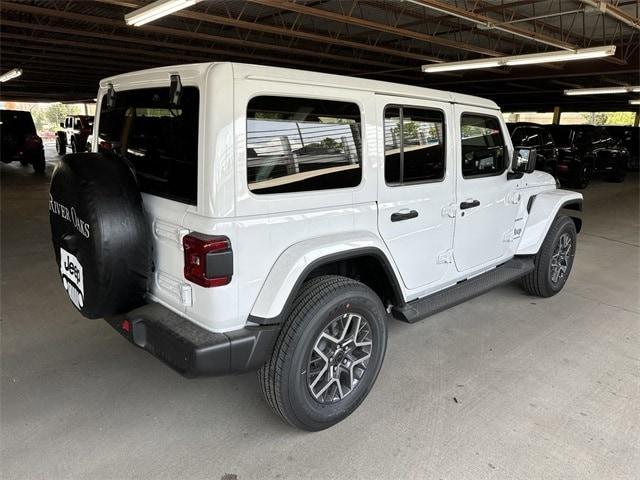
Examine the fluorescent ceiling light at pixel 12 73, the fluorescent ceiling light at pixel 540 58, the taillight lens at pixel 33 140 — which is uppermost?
the fluorescent ceiling light at pixel 12 73

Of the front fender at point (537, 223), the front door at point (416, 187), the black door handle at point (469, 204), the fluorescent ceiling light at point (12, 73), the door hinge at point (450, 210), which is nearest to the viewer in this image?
the front door at point (416, 187)

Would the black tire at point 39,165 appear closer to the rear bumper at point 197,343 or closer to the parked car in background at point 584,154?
the rear bumper at point 197,343

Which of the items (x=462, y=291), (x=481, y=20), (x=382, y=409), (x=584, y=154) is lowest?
(x=382, y=409)

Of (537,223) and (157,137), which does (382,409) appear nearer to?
(157,137)

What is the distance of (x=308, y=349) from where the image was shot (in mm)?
2322

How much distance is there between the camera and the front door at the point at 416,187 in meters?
2.72

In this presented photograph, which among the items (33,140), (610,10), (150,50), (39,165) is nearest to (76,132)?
(39,165)

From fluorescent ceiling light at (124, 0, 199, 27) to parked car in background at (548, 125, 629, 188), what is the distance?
1001 cm

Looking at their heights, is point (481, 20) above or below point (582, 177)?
above

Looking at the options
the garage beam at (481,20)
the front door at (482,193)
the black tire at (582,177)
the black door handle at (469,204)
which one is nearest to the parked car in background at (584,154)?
the black tire at (582,177)

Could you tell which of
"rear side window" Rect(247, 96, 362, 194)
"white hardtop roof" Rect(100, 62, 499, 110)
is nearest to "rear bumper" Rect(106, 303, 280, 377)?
"rear side window" Rect(247, 96, 362, 194)

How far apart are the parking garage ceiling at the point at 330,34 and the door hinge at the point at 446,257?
3986 millimetres

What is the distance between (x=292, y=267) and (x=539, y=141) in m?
10.9

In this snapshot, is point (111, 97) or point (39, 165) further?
point (39, 165)
